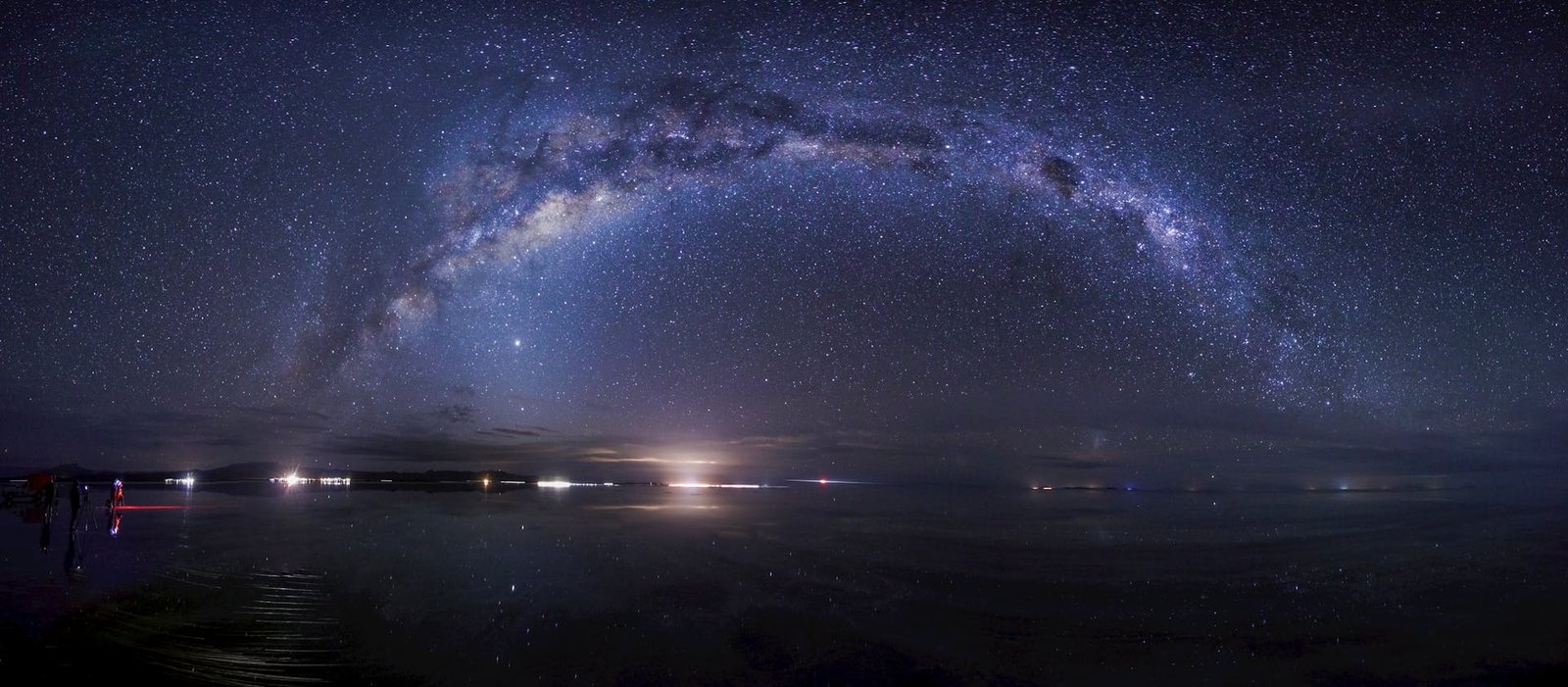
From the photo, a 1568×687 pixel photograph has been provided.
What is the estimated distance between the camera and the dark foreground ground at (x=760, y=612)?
8531 millimetres

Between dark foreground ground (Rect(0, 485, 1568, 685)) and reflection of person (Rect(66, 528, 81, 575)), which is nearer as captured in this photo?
dark foreground ground (Rect(0, 485, 1568, 685))

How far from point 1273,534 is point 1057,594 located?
18.6 meters

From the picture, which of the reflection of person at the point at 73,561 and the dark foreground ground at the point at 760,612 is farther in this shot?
the reflection of person at the point at 73,561

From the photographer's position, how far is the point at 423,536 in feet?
74.2

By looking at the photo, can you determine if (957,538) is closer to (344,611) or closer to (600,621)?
(600,621)

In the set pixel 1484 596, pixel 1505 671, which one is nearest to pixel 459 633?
pixel 1505 671

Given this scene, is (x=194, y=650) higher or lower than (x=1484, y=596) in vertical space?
higher

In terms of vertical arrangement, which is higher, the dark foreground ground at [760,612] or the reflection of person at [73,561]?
the reflection of person at [73,561]

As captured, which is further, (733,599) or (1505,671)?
(733,599)

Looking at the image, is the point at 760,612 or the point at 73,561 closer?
the point at 760,612

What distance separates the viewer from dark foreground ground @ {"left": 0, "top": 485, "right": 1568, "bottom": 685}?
8.53 m

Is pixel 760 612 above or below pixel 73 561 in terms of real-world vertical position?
below

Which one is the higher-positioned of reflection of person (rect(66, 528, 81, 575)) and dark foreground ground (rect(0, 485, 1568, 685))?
reflection of person (rect(66, 528, 81, 575))

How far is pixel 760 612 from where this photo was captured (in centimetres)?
1166
